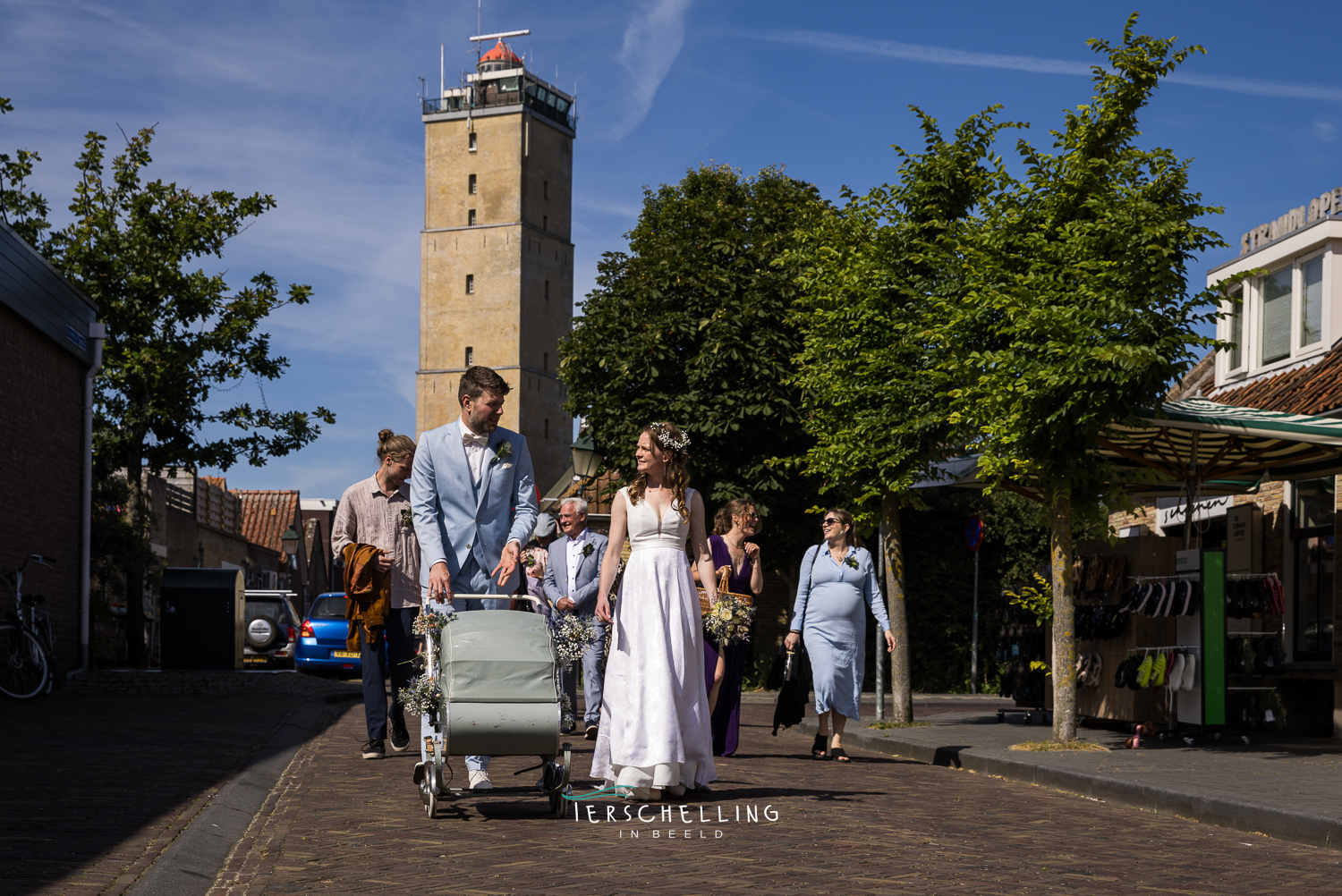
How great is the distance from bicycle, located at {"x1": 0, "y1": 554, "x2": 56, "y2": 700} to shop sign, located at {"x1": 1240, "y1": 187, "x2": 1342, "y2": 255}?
16.3 metres

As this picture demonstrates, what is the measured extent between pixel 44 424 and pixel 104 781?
11.7 m

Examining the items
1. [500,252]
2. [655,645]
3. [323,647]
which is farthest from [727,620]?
[500,252]

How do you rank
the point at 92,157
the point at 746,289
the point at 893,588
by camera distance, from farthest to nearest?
the point at 746,289 → the point at 92,157 → the point at 893,588

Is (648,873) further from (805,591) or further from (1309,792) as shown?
(805,591)

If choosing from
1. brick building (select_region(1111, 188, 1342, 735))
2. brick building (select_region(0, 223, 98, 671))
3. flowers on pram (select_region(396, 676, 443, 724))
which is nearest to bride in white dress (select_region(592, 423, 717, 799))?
flowers on pram (select_region(396, 676, 443, 724))

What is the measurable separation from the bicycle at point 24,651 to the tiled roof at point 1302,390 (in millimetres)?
13507

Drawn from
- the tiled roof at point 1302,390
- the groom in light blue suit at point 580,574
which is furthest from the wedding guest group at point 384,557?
the tiled roof at point 1302,390

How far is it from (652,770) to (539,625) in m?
1.13

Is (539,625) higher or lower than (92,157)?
lower

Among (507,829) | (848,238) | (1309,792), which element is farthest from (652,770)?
(848,238)

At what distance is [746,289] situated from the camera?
91.5 feet

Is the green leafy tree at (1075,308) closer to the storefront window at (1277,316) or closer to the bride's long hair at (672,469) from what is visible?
the bride's long hair at (672,469)

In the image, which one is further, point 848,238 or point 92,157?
point 92,157

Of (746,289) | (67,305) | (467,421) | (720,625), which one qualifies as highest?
(746,289)
